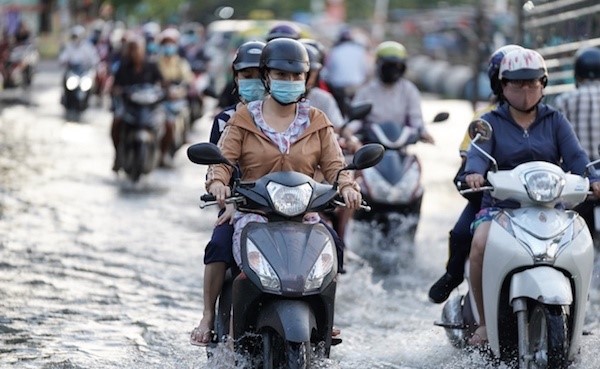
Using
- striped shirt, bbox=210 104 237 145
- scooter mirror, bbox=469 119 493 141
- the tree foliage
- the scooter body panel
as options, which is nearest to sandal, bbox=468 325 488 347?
the scooter body panel

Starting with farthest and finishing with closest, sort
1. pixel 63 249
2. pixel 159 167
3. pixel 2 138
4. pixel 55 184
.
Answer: pixel 2 138 → pixel 159 167 → pixel 55 184 → pixel 63 249

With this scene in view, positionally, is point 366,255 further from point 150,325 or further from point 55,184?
point 55,184

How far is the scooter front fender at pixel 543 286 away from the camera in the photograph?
6.20 metres

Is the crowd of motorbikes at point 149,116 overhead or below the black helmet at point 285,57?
below

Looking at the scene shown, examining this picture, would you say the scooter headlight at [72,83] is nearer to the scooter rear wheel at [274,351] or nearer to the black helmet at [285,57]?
the black helmet at [285,57]

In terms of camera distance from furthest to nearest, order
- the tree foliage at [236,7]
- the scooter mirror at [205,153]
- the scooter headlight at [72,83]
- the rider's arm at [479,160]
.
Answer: the tree foliage at [236,7]
the scooter headlight at [72,83]
the rider's arm at [479,160]
the scooter mirror at [205,153]

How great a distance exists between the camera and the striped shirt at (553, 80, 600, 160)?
9.74 m

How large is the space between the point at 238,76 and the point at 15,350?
5.89 ft

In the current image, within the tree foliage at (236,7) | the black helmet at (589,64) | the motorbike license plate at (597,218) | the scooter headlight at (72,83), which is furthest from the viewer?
the tree foliage at (236,7)

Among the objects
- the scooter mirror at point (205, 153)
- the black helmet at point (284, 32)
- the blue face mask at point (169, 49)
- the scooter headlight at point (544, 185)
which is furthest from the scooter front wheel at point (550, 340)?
the blue face mask at point (169, 49)

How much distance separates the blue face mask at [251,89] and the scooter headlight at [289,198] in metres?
1.38

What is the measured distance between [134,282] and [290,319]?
3925 millimetres

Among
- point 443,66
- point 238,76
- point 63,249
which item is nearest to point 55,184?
point 63,249

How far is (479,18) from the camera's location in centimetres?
2609
